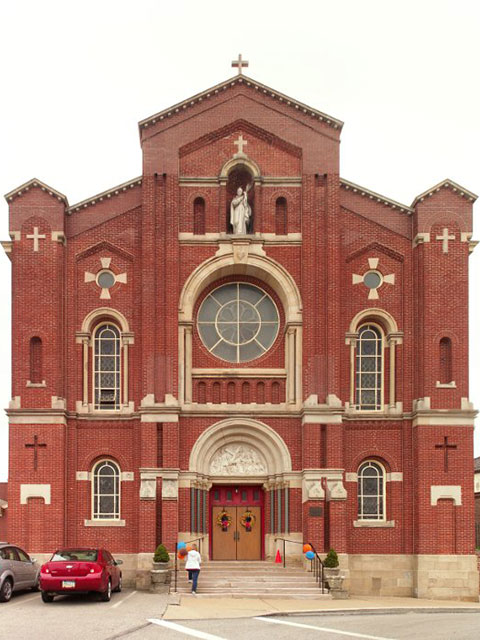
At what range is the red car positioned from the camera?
2334 centimetres

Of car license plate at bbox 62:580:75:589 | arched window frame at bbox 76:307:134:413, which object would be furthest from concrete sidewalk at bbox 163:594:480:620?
arched window frame at bbox 76:307:134:413

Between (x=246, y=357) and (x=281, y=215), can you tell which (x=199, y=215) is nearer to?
(x=281, y=215)

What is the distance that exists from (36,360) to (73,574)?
384 inches

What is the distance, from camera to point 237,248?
1275 inches

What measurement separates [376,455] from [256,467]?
382 cm

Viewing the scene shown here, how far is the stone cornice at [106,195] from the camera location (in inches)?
1288

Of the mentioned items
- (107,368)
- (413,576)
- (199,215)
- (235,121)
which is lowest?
(413,576)

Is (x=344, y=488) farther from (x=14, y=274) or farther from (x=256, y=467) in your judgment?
(x=14, y=274)

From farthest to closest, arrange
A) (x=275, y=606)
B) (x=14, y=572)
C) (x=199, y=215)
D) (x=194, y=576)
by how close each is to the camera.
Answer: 1. (x=199, y=215)
2. (x=194, y=576)
3. (x=275, y=606)
4. (x=14, y=572)

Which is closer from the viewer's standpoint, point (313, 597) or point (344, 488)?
point (313, 597)

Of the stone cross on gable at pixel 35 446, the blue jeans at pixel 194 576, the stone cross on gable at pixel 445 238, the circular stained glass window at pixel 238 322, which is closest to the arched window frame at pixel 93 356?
the stone cross on gable at pixel 35 446

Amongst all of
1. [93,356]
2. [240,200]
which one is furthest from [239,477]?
[240,200]

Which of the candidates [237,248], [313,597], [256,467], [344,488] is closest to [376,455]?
[344,488]

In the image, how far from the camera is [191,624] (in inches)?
806
